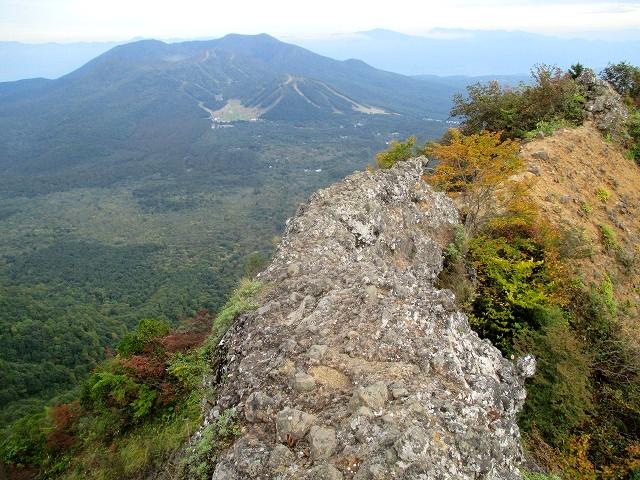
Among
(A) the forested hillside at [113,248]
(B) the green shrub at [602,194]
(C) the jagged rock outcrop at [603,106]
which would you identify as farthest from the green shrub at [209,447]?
(C) the jagged rock outcrop at [603,106]

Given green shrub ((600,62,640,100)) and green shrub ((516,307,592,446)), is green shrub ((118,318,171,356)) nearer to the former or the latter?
green shrub ((516,307,592,446))

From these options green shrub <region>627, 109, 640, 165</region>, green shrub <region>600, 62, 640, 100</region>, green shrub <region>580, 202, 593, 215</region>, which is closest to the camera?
green shrub <region>580, 202, 593, 215</region>

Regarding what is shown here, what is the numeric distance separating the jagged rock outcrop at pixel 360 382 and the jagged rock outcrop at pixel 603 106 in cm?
1676

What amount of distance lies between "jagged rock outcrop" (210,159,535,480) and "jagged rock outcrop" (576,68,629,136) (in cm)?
1676

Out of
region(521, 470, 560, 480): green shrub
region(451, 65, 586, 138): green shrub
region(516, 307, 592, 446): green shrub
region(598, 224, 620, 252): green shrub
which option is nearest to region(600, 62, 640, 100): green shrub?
region(451, 65, 586, 138): green shrub

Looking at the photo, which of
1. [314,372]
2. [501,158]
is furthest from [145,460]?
[501,158]

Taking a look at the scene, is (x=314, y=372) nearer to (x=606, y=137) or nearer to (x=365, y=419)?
(x=365, y=419)

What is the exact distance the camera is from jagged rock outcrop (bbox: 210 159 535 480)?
498 centimetres

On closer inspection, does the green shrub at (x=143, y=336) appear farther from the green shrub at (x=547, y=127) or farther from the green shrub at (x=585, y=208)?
the green shrub at (x=547, y=127)

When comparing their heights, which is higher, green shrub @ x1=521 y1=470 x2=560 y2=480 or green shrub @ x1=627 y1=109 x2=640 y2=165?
green shrub @ x1=627 y1=109 x2=640 y2=165

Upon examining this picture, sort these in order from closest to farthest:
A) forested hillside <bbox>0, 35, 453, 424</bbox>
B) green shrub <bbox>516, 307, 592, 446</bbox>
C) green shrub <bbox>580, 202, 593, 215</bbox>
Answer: green shrub <bbox>516, 307, 592, 446</bbox>
green shrub <bbox>580, 202, 593, 215</bbox>
forested hillside <bbox>0, 35, 453, 424</bbox>

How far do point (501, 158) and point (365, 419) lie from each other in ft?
35.6

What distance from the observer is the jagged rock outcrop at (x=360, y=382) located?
4.98 metres

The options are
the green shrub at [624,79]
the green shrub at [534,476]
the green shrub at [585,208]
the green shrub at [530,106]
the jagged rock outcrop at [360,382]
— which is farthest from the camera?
the green shrub at [624,79]
